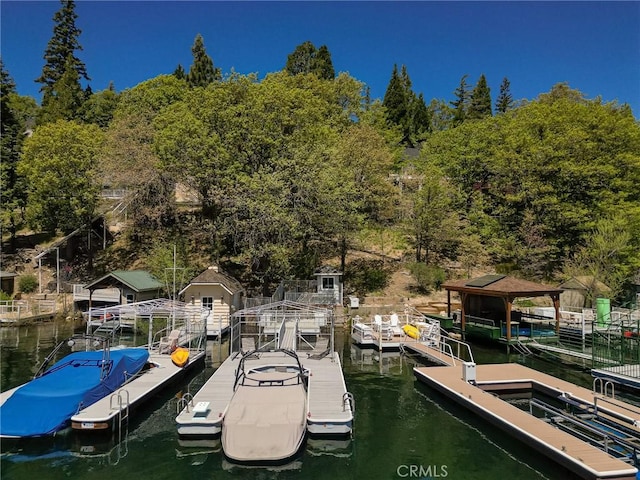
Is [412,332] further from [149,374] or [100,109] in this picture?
[100,109]

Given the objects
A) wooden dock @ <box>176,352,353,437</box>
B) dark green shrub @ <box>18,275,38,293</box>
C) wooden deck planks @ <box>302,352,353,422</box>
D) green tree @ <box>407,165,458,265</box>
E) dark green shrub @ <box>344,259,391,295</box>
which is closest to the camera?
wooden dock @ <box>176,352,353,437</box>

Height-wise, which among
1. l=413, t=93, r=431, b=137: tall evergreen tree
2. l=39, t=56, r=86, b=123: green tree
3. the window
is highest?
l=413, t=93, r=431, b=137: tall evergreen tree

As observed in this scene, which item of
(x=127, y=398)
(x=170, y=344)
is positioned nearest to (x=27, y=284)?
(x=170, y=344)

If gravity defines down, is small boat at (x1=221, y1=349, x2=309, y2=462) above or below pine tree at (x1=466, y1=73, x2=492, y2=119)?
below

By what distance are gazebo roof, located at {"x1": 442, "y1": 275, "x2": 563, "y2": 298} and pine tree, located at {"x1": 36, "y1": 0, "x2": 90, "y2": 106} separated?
58.0m

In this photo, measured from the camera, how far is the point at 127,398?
45.3 ft

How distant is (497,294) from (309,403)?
14.2 meters

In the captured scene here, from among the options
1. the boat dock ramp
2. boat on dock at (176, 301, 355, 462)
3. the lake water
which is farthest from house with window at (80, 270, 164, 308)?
boat on dock at (176, 301, 355, 462)

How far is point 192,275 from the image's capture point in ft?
118

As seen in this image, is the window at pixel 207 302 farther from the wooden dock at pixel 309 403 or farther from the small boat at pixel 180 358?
the small boat at pixel 180 358

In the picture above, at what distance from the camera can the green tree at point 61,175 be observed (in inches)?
1581

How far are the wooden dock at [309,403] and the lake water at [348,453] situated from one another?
1.43 feet

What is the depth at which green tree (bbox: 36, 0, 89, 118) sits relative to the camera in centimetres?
6047

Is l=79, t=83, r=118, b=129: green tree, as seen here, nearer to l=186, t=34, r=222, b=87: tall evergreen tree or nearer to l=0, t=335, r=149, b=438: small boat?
l=186, t=34, r=222, b=87: tall evergreen tree
